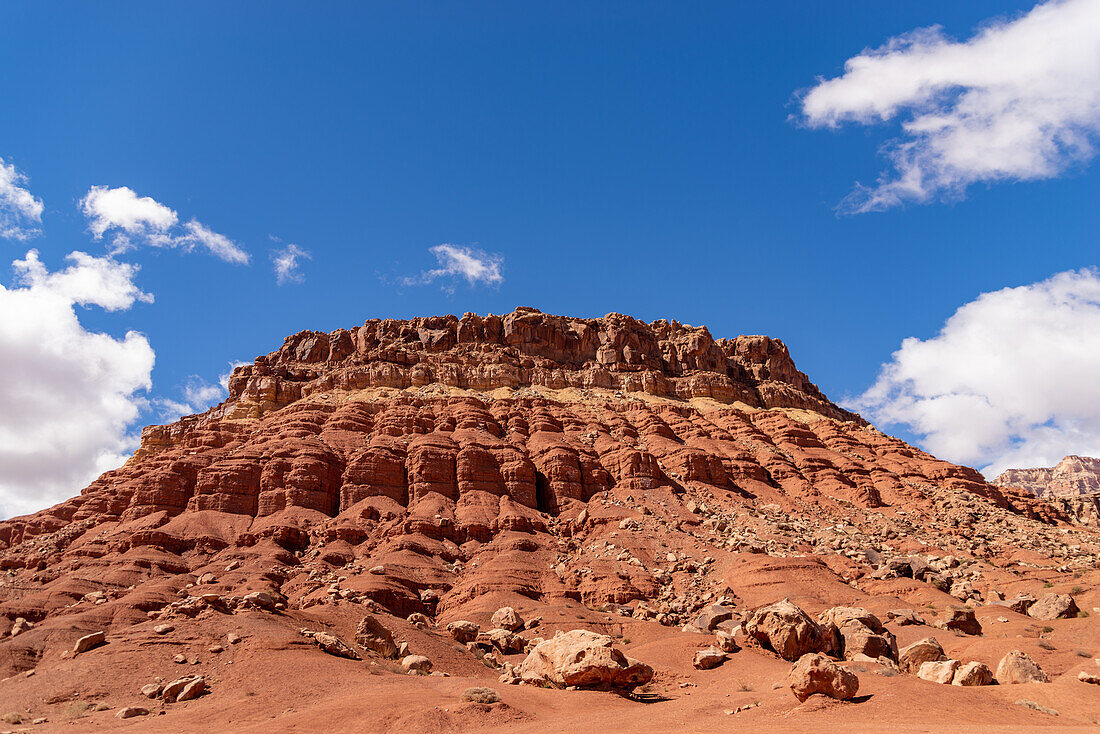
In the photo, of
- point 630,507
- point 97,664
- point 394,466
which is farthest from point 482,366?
point 97,664

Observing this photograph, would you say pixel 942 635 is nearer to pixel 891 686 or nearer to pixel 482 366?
pixel 891 686

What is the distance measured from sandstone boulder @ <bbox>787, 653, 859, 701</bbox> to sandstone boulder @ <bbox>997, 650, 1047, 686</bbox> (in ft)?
17.0

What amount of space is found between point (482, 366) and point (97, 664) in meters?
71.6

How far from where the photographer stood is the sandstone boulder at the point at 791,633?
88.3 ft

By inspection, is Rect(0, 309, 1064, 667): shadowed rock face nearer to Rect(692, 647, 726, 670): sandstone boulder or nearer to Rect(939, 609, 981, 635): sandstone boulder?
Rect(692, 647, 726, 670): sandstone boulder

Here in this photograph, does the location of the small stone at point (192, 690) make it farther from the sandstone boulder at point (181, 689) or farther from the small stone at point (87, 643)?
the small stone at point (87, 643)

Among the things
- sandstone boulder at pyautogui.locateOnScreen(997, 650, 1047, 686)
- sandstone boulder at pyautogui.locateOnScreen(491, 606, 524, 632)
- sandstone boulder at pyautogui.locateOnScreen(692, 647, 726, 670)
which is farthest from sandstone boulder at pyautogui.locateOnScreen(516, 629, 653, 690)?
sandstone boulder at pyautogui.locateOnScreen(491, 606, 524, 632)

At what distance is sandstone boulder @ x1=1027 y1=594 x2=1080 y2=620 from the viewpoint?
105ft

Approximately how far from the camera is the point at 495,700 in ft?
67.7

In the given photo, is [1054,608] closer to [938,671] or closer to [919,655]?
[919,655]

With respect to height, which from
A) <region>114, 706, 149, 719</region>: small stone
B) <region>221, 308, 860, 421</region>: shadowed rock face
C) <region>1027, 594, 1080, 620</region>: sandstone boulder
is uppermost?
<region>221, 308, 860, 421</region>: shadowed rock face

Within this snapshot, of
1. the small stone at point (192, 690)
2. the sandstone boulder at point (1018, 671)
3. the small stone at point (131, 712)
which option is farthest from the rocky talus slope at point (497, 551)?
the small stone at point (131, 712)

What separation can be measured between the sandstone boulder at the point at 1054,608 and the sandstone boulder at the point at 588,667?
2123 cm

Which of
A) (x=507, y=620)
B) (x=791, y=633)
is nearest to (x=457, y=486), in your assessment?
(x=507, y=620)
